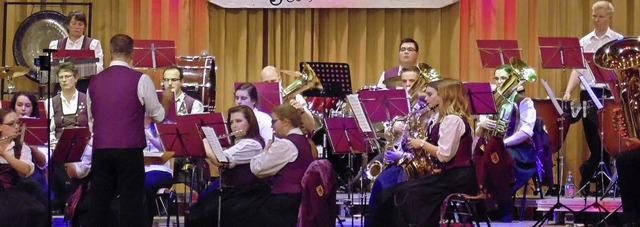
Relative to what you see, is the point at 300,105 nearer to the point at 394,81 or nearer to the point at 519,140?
the point at 394,81

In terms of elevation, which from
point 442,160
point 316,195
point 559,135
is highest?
point 559,135

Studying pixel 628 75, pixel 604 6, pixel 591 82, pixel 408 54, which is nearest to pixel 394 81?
pixel 408 54

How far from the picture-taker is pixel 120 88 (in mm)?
7527

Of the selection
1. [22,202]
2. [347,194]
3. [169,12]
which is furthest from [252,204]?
[169,12]

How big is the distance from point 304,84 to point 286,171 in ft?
5.57

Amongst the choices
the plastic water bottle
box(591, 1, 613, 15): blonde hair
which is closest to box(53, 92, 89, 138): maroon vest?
the plastic water bottle

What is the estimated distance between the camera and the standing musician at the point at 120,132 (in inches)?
296

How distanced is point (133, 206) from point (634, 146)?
3288 mm

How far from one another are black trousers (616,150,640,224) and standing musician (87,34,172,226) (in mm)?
3048

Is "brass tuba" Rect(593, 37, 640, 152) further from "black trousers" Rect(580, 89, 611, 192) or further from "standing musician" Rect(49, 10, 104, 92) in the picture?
"standing musician" Rect(49, 10, 104, 92)

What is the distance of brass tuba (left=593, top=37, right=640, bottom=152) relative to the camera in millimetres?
7398

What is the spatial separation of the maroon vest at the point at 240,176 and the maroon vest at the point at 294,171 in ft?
0.53

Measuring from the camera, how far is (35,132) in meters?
8.20

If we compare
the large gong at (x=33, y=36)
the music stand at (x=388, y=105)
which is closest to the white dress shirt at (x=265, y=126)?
the music stand at (x=388, y=105)
